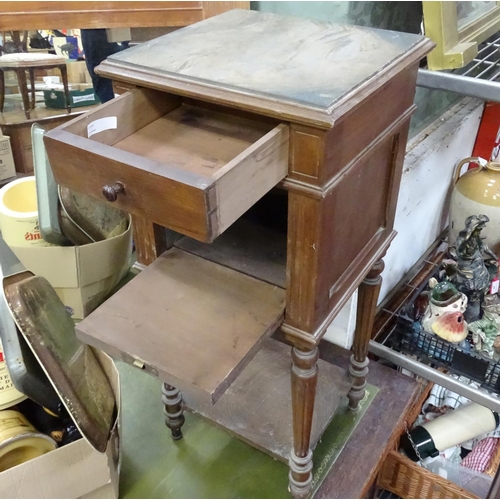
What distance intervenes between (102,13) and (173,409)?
0.86 meters

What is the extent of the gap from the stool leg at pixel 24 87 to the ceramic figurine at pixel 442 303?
175cm

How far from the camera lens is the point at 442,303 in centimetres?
120

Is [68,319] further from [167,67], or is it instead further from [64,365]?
[167,67]

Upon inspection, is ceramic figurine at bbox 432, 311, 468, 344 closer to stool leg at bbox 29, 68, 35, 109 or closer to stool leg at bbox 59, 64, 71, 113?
stool leg at bbox 59, 64, 71, 113

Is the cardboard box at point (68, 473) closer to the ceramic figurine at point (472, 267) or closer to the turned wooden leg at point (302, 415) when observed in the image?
the turned wooden leg at point (302, 415)

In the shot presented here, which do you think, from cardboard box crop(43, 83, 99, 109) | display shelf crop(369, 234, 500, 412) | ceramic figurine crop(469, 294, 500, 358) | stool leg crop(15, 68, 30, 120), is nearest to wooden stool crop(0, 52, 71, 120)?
stool leg crop(15, 68, 30, 120)

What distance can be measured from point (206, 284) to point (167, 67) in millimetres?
338

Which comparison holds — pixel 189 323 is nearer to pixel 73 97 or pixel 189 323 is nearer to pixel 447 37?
pixel 447 37

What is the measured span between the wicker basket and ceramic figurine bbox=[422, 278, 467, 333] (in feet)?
1.05

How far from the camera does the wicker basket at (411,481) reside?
1146mm

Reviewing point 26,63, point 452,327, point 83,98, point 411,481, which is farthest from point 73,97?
point 411,481

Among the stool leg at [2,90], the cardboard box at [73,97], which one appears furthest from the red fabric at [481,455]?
the stool leg at [2,90]

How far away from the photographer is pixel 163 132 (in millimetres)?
768

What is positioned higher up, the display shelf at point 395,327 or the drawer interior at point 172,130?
the drawer interior at point 172,130
